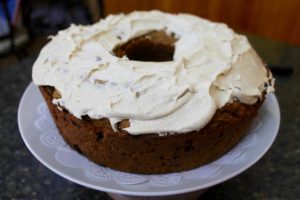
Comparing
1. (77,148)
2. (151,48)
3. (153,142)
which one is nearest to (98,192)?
(77,148)

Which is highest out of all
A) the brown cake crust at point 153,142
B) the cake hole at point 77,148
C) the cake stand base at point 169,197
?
the brown cake crust at point 153,142

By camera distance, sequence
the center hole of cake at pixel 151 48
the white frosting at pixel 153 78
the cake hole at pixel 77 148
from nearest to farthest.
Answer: the white frosting at pixel 153 78 < the cake hole at pixel 77 148 < the center hole of cake at pixel 151 48

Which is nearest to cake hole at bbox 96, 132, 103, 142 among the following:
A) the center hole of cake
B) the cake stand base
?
the cake stand base

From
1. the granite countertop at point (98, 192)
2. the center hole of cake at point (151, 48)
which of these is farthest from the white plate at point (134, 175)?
the center hole of cake at point (151, 48)

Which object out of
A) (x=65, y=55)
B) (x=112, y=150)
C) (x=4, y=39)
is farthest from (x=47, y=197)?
(x=4, y=39)

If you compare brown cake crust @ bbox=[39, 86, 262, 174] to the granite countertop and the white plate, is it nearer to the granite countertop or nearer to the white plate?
the white plate

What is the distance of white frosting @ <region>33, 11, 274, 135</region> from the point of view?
76cm

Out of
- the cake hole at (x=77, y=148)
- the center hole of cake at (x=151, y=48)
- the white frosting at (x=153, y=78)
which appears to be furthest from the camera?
the center hole of cake at (x=151, y=48)

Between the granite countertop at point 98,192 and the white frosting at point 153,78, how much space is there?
0.77 ft

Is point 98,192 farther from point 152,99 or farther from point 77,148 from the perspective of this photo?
point 152,99

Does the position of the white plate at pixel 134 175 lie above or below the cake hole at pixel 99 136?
below

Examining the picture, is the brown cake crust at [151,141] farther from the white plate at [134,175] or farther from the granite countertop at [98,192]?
the granite countertop at [98,192]

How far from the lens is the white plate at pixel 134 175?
30.4 inches

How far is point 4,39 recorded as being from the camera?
228 cm
